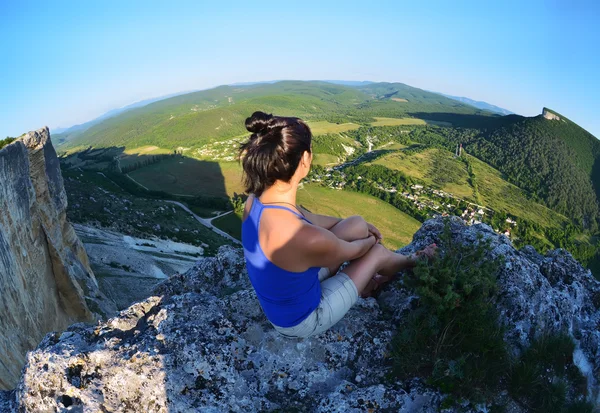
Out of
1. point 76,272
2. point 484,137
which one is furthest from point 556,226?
point 76,272

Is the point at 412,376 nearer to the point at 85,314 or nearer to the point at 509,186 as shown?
the point at 85,314

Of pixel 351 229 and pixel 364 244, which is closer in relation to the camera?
pixel 364 244

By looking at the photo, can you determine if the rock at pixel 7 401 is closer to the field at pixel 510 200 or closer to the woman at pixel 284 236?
the woman at pixel 284 236

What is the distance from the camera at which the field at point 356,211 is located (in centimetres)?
7775

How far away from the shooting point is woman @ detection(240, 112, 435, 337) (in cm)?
389

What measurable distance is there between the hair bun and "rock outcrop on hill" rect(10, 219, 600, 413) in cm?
300

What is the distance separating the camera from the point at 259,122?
3.95 meters

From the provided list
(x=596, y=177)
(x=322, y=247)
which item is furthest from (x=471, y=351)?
(x=596, y=177)

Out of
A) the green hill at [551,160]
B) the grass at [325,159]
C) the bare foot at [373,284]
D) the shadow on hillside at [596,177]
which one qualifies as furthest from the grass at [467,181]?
the bare foot at [373,284]

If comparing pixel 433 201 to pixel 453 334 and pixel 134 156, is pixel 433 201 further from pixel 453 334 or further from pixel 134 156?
pixel 134 156

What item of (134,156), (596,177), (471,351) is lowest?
(596,177)

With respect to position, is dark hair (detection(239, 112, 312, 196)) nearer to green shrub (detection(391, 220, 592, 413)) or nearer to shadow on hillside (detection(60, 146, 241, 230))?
green shrub (detection(391, 220, 592, 413))

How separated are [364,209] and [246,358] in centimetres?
9416

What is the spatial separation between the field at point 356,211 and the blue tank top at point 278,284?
67538 mm
